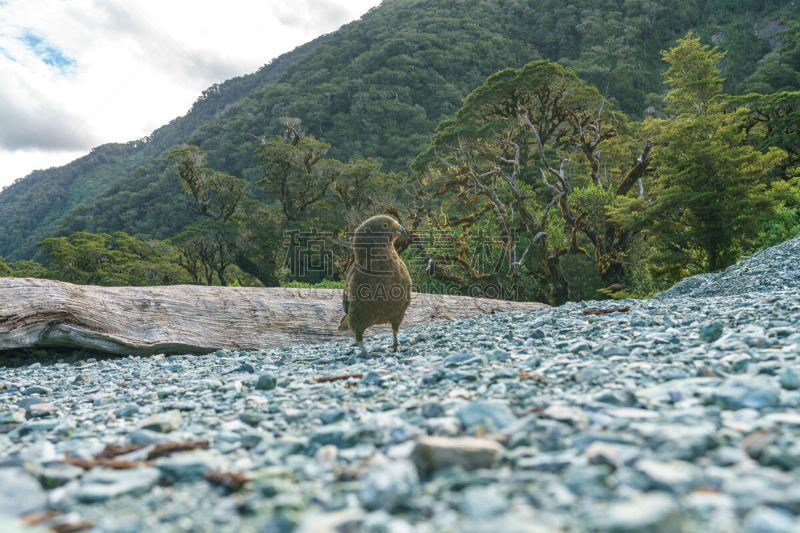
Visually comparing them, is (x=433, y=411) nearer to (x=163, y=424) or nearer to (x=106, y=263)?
(x=163, y=424)

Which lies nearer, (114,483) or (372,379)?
(114,483)

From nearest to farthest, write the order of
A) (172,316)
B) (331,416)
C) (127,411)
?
(331,416) → (127,411) → (172,316)

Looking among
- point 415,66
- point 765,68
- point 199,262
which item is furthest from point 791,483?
point 415,66

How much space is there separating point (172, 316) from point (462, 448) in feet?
20.1

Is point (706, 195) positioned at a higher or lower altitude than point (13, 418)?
higher

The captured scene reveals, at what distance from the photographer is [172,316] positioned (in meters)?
6.36

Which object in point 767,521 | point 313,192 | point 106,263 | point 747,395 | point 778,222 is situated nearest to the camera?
point 767,521

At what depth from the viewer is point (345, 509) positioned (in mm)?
1181

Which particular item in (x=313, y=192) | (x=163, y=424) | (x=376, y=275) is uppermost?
(x=313, y=192)

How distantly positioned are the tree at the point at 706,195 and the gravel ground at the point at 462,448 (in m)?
7.68

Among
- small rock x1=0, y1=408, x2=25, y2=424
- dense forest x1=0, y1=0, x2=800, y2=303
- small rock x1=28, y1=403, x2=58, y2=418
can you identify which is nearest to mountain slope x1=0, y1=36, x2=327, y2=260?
dense forest x1=0, y1=0, x2=800, y2=303

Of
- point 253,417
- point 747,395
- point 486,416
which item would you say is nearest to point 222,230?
point 253,417

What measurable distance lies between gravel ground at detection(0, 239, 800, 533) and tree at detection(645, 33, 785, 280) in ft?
25.2

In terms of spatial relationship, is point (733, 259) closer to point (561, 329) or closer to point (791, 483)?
point (561, 329)
